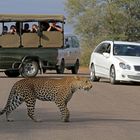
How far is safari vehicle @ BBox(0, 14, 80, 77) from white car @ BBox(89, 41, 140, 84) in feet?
7.05

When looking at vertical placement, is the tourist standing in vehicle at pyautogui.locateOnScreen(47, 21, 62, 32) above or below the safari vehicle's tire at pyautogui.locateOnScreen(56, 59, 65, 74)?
above

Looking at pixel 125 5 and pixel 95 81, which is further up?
pixel 125 5

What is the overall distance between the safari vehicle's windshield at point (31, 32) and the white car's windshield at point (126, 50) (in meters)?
3.58

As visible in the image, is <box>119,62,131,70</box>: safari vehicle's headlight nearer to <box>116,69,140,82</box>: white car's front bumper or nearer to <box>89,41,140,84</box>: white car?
<box>89,41,140,84</box>: white car

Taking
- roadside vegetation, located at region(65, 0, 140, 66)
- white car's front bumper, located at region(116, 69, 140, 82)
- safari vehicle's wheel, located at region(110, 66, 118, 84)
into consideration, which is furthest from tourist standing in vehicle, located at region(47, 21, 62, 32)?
roadside vegetation, located at region(65, 0, 140, 66)

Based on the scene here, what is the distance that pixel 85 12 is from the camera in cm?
4381

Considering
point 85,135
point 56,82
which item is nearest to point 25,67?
point 56,82

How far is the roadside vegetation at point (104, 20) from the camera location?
142 ft

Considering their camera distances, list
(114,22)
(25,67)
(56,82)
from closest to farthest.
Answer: (56,82)
(25,67)
(114,22)

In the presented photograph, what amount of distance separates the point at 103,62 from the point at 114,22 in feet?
66.7

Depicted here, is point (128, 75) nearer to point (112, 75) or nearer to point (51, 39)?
point (112, 75)

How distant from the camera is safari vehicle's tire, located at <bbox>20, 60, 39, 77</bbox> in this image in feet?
85.1

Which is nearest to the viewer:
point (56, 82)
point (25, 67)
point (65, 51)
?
point (56, 82)

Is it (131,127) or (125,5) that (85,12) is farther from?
(131,127)
